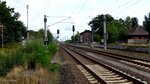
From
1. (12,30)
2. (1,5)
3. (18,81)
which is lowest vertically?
(18,81)

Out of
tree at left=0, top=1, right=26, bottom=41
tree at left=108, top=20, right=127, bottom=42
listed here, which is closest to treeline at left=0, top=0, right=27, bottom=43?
tree at left=0, top=1, right=26, bottom=41

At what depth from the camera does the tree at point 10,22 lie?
62531mm

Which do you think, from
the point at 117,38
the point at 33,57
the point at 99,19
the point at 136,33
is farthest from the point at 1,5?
the point at 99,19

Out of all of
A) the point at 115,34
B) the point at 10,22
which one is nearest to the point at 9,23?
the point at 10,22

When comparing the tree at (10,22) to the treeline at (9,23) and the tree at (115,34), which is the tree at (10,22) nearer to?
the treeline at (9,23)

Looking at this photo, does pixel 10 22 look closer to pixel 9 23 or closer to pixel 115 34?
pixel 9 23

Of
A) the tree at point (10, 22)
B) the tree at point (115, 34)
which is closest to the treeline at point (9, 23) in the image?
the tree at point (10, 22)

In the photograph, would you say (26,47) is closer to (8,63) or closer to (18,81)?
(8,63)

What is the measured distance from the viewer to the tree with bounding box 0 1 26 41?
6253 centimetres

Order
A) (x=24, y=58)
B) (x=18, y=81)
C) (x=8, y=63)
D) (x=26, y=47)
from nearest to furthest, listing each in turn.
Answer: (x=18, y=81) → (x=8, y=63) → (x=24, y=58) → (x=26, y=47)

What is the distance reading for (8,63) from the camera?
2273 cm

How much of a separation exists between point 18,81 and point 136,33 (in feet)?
359

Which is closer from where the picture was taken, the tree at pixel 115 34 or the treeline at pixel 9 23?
the treeline at pixel 9 23

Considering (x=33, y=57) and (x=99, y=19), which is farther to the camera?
(x=99, y=19)
